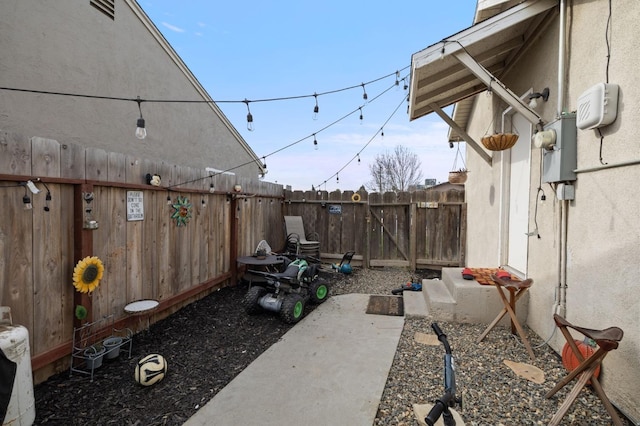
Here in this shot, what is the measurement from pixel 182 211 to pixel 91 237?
1387 millimetres

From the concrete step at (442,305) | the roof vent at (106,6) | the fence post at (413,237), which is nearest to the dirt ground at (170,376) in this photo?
the concrete step at (442,305)

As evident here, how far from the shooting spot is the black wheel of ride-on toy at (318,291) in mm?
4488

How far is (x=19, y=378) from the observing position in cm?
185

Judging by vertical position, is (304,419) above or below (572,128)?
below

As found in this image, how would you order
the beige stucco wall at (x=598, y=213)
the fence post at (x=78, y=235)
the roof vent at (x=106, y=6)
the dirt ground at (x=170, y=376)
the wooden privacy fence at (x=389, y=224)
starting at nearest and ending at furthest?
the beige stucco wall at (x=598, y=213) < the dirt ground at (x=170, y=376) < the fence post at (x=78, y=235) < the roof vent at (x=106, y=6) < the wooden privacy fence at (x=389, y=224)

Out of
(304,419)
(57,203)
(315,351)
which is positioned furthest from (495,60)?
(57,203)

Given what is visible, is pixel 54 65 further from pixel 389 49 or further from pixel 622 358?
pixel 622 358

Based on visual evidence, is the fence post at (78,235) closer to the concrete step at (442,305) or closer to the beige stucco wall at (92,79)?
the beige stucco wall at (92,79)

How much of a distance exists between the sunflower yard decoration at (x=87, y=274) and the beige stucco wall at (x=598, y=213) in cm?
418

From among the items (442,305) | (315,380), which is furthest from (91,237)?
(442,305)

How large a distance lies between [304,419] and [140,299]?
95.9 inches

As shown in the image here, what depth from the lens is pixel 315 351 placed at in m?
3.07

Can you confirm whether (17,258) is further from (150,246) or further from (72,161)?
(150,246)

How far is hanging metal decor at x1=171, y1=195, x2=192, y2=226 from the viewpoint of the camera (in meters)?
4.03
